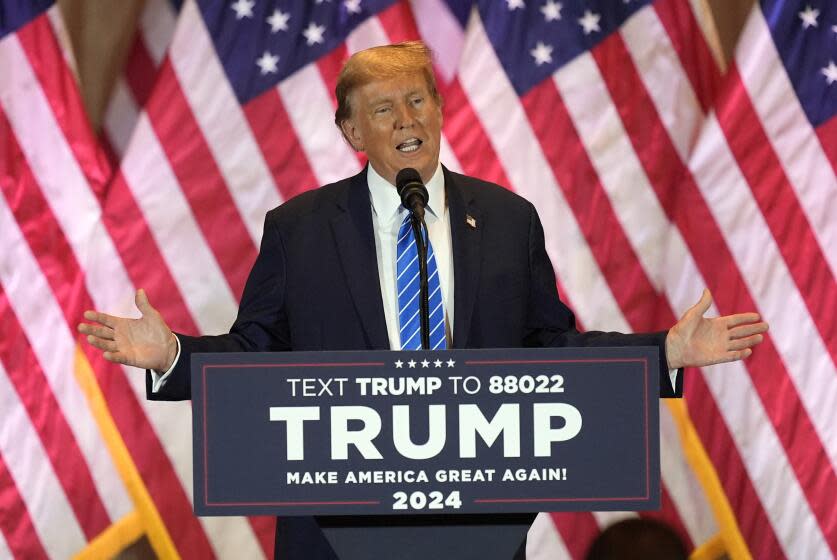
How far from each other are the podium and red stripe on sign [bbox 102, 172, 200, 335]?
6.51ft

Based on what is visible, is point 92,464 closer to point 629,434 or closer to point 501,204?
point 501,204

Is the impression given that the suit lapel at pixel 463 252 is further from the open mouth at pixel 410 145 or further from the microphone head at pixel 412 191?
the microphone head at pixel 412 191

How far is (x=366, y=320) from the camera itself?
6.24ft

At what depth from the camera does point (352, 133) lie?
2.20 m

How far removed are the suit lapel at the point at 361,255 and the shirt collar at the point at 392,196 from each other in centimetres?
2

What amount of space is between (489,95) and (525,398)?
206 centimetres

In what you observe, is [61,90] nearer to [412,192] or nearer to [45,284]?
[45,284]

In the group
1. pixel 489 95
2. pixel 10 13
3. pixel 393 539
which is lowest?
pixel 393 539

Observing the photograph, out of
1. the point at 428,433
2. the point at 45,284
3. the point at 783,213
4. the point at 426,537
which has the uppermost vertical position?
the point at 783,213

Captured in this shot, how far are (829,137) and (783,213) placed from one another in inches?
10.7

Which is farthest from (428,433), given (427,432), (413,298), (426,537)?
(413,298)

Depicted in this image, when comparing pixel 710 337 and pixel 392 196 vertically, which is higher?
pixel 392 196

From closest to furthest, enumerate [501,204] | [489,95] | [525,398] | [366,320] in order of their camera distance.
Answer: [525,398], [366,320], [501,204], [489,95]

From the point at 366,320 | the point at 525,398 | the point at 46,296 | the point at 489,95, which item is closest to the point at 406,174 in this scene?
the point at 366,320
